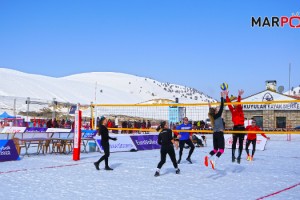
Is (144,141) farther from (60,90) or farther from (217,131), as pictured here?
(60,90)

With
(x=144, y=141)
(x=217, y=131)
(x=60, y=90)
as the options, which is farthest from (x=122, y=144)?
(x=60, y=90)

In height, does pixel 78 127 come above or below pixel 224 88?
below

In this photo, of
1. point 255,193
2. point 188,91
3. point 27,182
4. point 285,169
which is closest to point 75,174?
point 27,182

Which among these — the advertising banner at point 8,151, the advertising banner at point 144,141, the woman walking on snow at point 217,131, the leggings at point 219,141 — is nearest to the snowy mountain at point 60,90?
the advertising banner at point 144,141

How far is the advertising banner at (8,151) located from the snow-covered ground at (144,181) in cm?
51

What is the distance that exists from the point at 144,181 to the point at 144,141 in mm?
9697

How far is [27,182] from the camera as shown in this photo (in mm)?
8523

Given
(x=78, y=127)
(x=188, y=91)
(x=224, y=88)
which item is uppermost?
(x=188, y=91)

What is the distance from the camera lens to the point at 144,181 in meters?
8.79

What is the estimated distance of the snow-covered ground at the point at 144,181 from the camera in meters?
7.16

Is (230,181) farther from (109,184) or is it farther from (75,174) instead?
(75,174)

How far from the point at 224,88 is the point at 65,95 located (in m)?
80.9

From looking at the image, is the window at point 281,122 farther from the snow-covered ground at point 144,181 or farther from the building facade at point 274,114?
the snow-covered ground at point 144,181

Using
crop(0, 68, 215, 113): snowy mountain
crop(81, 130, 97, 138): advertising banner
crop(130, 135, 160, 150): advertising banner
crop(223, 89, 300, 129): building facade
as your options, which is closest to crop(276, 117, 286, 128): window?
crop(223, 89, 300, 129): building facade
